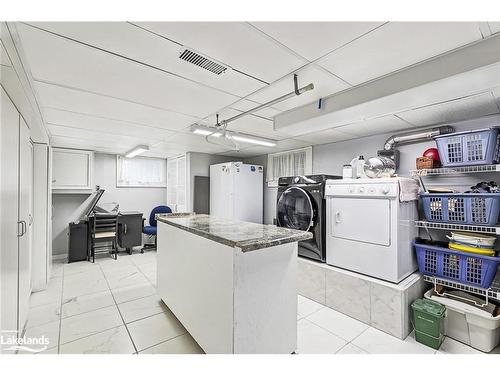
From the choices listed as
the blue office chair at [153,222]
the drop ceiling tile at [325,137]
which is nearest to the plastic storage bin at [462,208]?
the drop ceiling tile at [325,137]

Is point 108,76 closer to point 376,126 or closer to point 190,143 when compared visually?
point 190,143

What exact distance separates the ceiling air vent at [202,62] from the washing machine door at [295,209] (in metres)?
2.05

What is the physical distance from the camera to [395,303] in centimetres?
235

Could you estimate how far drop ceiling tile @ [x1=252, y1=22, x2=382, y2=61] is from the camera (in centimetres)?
132

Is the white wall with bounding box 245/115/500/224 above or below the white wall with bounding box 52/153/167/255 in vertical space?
above

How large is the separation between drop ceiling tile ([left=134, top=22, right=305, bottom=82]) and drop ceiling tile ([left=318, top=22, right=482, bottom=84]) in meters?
0.33

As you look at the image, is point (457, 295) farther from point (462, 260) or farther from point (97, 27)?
point (97, 27)

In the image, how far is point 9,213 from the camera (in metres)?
1.75

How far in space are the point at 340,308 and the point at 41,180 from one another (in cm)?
437

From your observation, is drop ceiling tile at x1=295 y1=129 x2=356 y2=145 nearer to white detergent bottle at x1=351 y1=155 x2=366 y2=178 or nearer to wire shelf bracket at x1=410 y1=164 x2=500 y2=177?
white detergent bottle at x1=351 y1=155 x2=366 y2=178

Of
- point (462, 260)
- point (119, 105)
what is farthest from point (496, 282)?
point (119, 105)

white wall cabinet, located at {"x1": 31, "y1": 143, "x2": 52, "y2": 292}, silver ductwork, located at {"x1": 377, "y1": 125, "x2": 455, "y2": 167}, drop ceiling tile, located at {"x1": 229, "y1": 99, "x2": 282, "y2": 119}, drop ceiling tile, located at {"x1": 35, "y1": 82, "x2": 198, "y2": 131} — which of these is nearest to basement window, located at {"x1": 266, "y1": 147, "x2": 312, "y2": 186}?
silver ductwork, located at {"x1": 377, "y1": 125, "x2": 455, "y2": 167}

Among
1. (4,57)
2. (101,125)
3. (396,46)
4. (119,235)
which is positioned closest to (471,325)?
(396,46)

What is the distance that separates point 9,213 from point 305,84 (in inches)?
99.8
